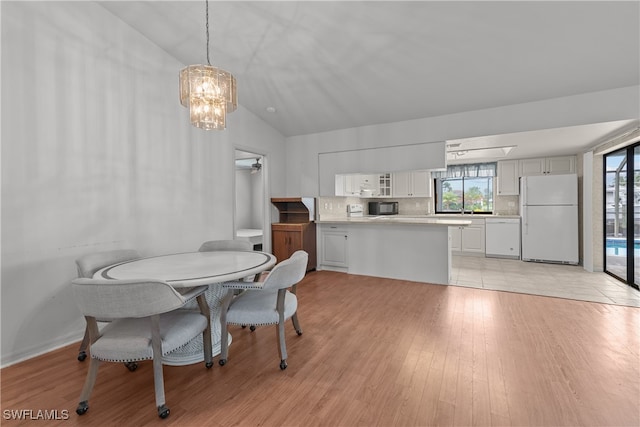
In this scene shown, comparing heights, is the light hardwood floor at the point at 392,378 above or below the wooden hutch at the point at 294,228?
below

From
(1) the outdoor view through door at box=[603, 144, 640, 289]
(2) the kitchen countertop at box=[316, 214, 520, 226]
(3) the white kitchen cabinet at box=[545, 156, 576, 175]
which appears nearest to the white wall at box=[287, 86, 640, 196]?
(2) the kitchen countertop at box=[316, 214, 520, 226]

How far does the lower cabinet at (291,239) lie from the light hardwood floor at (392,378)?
1.90m

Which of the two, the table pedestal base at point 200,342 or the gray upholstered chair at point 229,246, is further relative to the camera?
the gray upholstered chair at point 229,246

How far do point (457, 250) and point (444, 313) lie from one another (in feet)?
12.5

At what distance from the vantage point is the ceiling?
2504mm

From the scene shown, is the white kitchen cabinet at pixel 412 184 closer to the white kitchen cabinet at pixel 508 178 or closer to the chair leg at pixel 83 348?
the white kitchen cabinet at pixel 508 178

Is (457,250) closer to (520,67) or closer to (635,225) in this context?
(635,225)

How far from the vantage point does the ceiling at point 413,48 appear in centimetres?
250

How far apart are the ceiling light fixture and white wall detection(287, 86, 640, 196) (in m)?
2.86

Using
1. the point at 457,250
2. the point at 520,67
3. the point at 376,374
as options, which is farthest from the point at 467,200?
the point at 376,374

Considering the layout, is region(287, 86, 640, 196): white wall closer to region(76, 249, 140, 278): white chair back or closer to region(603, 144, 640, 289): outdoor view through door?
region(603, 144, 640, 289): outdoor view through door

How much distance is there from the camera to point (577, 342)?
252 cm

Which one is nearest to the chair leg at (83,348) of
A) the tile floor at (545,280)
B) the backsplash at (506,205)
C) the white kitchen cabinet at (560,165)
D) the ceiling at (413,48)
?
the ceiling at (413,48)

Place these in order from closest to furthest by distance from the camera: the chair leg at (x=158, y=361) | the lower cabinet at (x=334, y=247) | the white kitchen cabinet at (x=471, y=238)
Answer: the chair leg at (x=158, y=361)
the lower cabinet at (x=334, y=247)
the white kitchen cabinet at (x=471, y=238)
